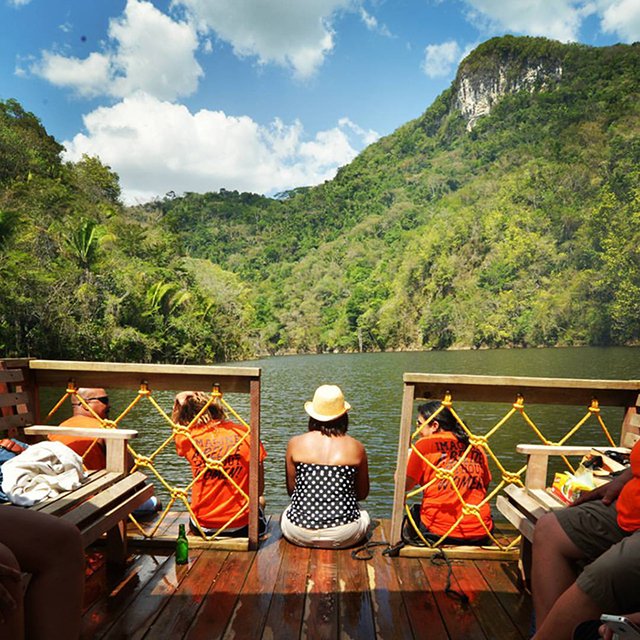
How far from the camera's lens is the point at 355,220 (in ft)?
387

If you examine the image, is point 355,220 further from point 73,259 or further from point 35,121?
point 73,259

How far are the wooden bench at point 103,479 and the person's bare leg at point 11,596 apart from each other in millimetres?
774

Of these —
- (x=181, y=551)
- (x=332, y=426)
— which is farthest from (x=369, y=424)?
(x=181, y=551)

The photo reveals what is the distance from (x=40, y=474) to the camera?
7.77 feet

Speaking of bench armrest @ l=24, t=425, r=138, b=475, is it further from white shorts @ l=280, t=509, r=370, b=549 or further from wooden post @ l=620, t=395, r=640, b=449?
wooden post @ l=620, t=395, r=640, b=449

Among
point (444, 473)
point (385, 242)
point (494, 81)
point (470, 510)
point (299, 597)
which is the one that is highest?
point (494, 81)

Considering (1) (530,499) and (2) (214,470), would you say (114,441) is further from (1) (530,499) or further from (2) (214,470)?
(1) (530,499)

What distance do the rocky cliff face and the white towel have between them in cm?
12809

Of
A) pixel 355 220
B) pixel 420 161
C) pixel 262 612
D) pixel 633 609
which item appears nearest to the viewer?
pixel 633 609

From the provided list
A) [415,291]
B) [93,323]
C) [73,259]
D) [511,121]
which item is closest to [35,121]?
[73,259]

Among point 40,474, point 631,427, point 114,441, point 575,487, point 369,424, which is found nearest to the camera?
point 40,474

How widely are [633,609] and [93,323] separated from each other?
3049 cm

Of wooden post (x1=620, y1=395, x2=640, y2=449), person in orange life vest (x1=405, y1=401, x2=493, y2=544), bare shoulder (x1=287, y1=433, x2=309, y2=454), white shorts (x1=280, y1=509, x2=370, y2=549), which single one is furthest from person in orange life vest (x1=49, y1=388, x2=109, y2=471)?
wooden post (x1=620, y1=395, x2=640, y2=449)

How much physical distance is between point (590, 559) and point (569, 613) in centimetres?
31
